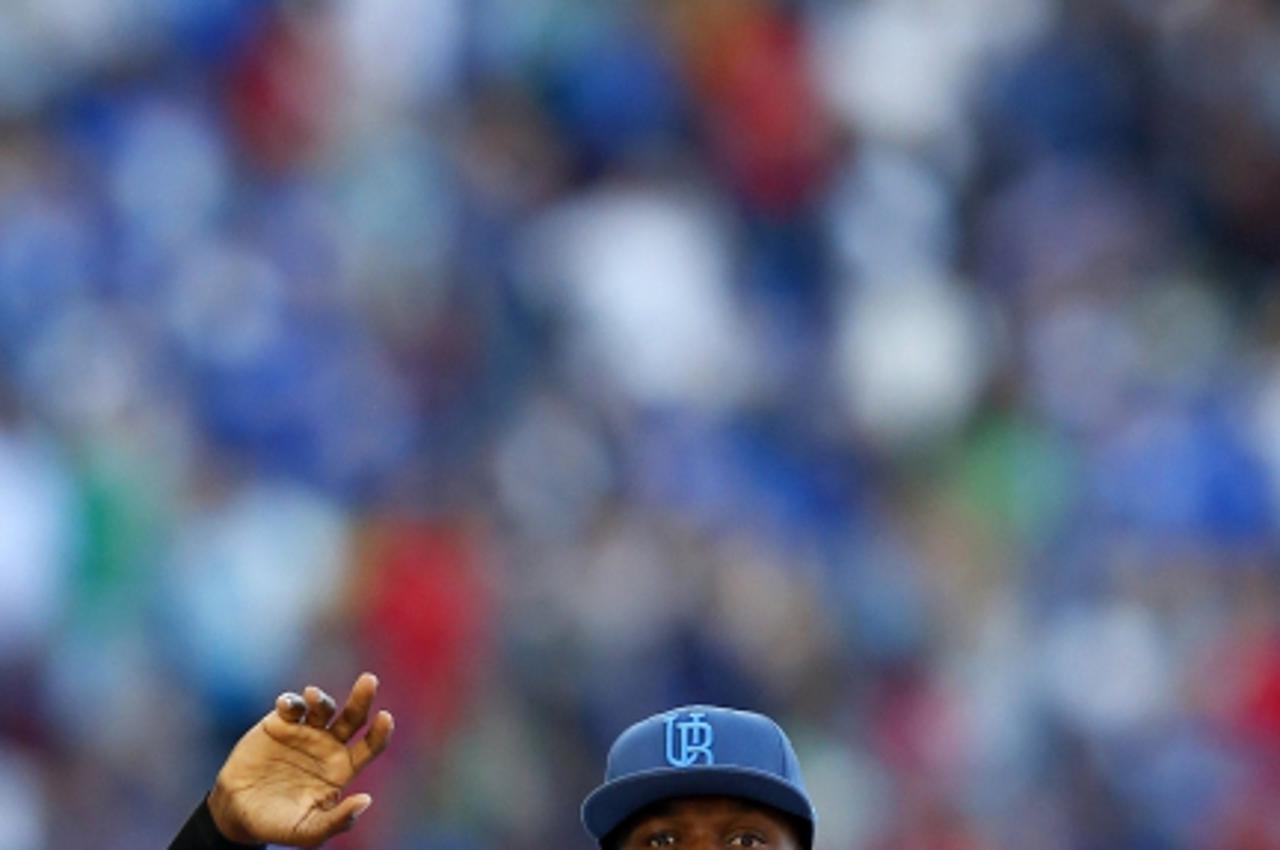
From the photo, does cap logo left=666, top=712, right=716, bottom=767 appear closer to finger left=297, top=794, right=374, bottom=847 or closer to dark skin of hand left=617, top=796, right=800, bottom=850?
dark skin of hand left=617, top=796, right=800, bottom=850

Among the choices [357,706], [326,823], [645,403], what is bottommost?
[326,823]

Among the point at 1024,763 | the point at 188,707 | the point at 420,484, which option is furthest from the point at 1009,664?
the point at 188,707

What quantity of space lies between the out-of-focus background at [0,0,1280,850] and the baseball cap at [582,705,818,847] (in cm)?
284

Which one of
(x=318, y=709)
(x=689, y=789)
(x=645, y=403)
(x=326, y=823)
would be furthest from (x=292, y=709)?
(x=645, y=403)

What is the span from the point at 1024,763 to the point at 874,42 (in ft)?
7.48

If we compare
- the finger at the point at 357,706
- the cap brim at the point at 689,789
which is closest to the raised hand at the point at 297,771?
the finger at the point at 357,706

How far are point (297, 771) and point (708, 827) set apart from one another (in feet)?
1.59

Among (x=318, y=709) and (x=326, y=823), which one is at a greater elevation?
(x=318, y=709)

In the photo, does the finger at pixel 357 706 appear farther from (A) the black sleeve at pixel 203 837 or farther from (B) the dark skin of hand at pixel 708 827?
(B) the dark skin of hand at pixel 708 827

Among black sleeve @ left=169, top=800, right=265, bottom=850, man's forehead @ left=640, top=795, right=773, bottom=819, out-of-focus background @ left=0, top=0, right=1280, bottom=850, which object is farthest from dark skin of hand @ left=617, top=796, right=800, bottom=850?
out-of-focus background @ left=0, top=0, right=1280, bottom=850

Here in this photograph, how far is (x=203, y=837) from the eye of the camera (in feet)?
11.0

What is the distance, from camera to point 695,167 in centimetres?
790

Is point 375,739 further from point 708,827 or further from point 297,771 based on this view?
point 708,827

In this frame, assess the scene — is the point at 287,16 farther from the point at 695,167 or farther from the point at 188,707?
the point at 188,707
